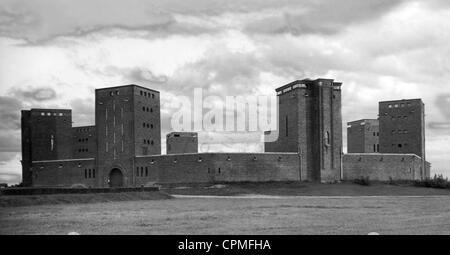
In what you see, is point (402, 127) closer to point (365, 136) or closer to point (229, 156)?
point (365, 136)

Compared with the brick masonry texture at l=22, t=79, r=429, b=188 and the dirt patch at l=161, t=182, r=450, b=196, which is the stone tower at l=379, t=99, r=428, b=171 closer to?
the brick masonry texture at l=22, t=79, r=429, b=188

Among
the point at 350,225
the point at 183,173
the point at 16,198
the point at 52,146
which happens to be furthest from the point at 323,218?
the point at 52,146

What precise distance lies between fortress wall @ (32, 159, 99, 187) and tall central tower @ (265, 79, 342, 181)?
27432 millimetres

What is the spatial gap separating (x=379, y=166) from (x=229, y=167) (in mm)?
20116

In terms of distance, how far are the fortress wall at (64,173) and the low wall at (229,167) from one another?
12.8 meters

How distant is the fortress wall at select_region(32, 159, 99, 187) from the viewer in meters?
71.1

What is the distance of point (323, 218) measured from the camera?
904 inches

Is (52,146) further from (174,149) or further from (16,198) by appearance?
(16,198)

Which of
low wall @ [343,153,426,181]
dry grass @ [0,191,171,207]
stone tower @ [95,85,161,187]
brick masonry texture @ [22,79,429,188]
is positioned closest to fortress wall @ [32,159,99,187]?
brick masonry texture @ [22,79,429,188]

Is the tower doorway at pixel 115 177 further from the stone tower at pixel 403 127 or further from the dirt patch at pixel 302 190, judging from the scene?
the stone tower at pixel 403 127

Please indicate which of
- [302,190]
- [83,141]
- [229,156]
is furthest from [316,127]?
[83,141]

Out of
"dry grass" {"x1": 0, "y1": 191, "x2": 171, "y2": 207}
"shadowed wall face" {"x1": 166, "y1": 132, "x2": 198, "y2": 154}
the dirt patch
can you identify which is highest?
"shadowed wall face" {"x1": 166, "y1": 132, "x2": 198, "y2": 154}

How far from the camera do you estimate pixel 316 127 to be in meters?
63.0
